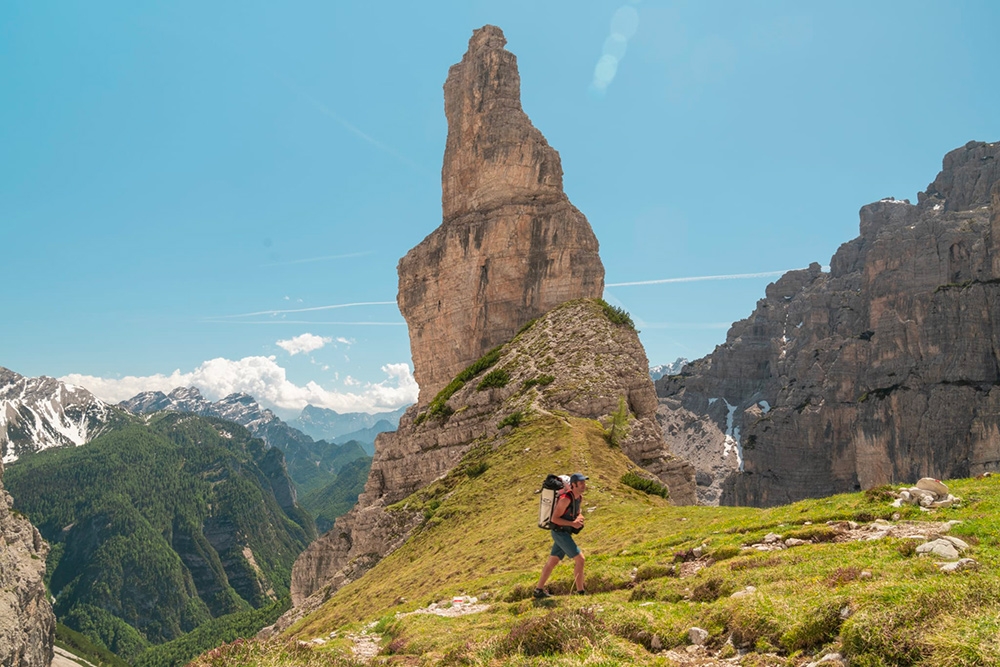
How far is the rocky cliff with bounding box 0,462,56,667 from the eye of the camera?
182ft

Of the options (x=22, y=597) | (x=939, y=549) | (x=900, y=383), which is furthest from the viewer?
(x=900, y=383)

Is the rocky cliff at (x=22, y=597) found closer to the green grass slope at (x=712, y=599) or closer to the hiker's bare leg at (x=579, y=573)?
the green grass slope at (x=712, y=599)

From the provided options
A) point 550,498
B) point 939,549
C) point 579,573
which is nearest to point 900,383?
point 939,549

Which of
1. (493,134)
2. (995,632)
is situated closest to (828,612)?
(995,632)

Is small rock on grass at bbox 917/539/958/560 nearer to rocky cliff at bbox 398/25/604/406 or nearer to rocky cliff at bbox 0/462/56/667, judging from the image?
rocky cliff at bbox 398/25/604/406

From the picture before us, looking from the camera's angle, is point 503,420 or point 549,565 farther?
point 503,420

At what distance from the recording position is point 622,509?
2820 centimetres

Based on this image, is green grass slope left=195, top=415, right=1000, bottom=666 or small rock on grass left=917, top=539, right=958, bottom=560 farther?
small rock on grass left=917, top=539, right=958, bottom=560

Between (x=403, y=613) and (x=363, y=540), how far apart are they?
2558 cm

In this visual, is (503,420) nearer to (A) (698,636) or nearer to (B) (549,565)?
(B) (549,565)

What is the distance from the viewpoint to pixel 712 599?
12398mm

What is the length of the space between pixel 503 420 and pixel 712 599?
33769 millimetres

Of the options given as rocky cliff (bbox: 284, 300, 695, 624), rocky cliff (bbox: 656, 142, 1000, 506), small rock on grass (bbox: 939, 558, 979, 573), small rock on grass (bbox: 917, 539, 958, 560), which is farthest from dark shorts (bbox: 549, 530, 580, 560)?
rocky cliff (bbox: 656, 142, 1000, 506)

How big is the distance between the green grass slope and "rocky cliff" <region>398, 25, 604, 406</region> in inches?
1871
